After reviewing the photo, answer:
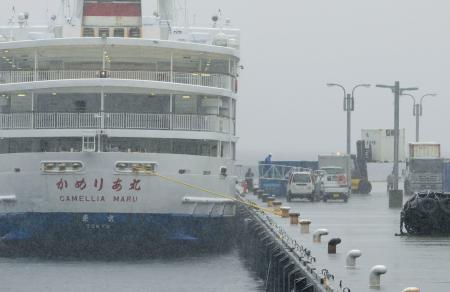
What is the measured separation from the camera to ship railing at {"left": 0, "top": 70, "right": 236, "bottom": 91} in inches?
1750

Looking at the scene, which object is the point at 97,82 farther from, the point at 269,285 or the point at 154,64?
the point at 269,285

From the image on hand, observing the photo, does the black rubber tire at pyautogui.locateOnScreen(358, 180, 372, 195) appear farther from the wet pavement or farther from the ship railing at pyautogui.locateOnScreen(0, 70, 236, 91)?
the ship railing at pyautogui.locateOnScreen(0, 70, 236, 91)

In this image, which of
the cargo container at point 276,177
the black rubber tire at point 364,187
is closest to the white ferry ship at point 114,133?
the cargo container at point 276,177

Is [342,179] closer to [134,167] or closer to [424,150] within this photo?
[424,150]

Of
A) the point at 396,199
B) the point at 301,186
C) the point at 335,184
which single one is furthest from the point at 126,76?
the point at 335,184

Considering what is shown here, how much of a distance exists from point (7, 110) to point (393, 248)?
1872cm

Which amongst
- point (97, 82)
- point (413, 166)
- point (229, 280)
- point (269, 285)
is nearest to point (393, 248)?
point (269, 285)

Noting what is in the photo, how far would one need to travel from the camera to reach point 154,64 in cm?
4650

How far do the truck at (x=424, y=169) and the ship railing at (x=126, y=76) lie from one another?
1544 inches

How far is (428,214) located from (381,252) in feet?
19.7

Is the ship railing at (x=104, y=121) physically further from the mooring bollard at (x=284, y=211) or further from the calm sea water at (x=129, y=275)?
the calm sea water at (x=129, y=275)

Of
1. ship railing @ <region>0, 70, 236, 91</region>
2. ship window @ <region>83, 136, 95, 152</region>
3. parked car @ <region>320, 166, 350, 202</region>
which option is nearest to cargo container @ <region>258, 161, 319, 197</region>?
parked car @ <region>320, 166, 350, 202</region>

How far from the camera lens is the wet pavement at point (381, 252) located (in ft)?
79.6

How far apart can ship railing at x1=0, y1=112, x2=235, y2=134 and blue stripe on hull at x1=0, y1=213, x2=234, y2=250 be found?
338 centimetres
